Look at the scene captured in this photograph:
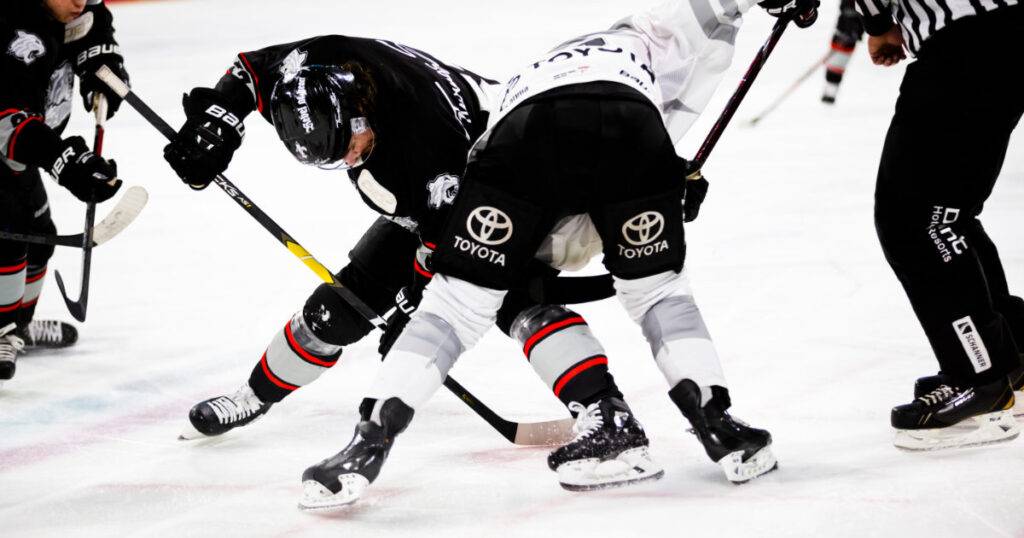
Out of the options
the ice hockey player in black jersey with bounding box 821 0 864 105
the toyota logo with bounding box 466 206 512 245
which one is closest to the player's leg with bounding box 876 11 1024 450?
the toyota logo with bounding box 466 206 512 245

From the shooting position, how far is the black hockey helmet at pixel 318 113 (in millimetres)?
1885

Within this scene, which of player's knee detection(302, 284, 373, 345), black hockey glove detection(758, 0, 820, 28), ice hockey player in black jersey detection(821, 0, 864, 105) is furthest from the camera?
ice hockey player in black jersey detection(821, 0, 864, 105)

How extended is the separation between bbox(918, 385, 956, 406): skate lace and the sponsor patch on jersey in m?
0.95

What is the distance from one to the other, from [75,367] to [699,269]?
1803mm

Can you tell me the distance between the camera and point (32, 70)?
2689mm

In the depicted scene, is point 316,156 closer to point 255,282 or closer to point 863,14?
point 863,14

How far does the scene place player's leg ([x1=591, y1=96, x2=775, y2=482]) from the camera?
1.80 meters

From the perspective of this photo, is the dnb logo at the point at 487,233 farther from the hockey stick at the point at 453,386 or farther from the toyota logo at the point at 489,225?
the hockey stick at the point at 453,386

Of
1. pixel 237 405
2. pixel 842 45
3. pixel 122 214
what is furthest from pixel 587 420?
pixel 842 45

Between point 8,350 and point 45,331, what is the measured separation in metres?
0.22

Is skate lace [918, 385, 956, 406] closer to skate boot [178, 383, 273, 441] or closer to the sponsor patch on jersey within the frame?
the sponsor patch on jersey

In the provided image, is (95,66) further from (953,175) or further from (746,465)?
(953,175)

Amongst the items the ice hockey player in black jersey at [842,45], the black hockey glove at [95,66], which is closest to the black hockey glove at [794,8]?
the black hockey glove at [95,66]

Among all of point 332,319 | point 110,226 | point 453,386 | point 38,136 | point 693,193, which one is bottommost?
point 453,386
